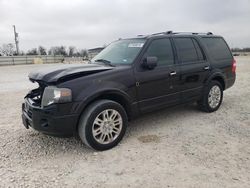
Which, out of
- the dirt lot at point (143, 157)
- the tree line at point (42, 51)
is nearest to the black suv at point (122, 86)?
the dirt lot at point (143, 157)

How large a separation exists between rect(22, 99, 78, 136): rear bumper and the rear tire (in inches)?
124

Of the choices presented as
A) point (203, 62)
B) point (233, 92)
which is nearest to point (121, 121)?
point (203, 62)

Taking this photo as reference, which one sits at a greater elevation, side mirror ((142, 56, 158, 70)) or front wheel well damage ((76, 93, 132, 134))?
side mirror ((142, 56, 158, 70))

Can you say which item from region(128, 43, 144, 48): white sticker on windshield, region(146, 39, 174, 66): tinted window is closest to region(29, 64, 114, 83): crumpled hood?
region(128, 43, 144, 48): white sticker on windshield

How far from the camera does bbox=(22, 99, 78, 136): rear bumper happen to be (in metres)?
3.30

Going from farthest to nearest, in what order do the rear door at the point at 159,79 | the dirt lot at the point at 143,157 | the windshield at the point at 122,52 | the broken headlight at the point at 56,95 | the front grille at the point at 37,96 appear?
the windshield at the point at 122,52 → the rear door at the point at 159,79 → the front grille at the point at 37,96 → the broken headlight at the point at 56,95 → the dirt lot at the point at 143,157

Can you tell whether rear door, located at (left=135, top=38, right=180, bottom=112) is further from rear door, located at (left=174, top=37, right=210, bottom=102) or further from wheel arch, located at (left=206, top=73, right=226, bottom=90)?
wheel arch, located at (left=206, top=73, right=226, bottom=90)

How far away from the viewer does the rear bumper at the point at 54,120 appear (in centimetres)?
330

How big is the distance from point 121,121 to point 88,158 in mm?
777

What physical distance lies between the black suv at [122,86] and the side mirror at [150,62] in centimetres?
2

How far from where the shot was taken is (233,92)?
777 centimetres

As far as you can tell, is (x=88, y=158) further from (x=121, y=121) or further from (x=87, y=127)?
(x=121, y=121)

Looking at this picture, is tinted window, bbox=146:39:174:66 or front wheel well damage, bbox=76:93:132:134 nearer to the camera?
front wheel well damage, bbox=76:93:132:134

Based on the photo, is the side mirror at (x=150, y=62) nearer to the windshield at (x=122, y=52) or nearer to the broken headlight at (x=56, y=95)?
the windshield at (x=122, y=52)
